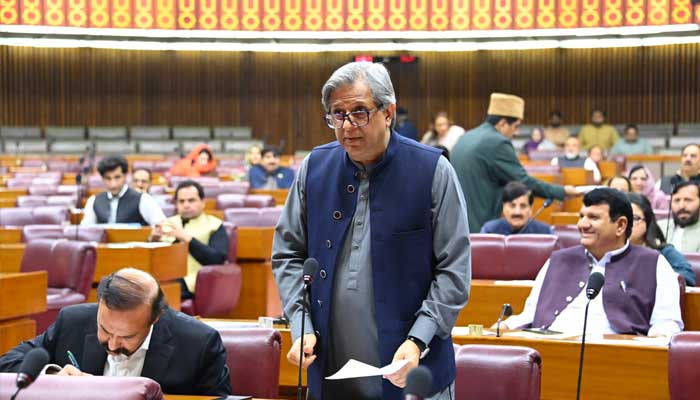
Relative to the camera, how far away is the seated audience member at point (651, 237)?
545cm

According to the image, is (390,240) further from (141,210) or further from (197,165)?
(197,165)

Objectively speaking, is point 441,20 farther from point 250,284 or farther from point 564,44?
point 250,284

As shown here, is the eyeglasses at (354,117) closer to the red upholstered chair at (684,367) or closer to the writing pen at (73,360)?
the writing pen at (73,360)

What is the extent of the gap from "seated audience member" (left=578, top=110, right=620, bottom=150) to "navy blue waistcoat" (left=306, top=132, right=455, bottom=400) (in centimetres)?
1636

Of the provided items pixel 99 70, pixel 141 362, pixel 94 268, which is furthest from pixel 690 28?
pixel 141 362

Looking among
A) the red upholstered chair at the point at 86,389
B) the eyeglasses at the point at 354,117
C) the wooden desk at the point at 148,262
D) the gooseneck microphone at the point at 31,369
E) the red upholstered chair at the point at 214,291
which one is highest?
the eyeglasses at the point at 354,117

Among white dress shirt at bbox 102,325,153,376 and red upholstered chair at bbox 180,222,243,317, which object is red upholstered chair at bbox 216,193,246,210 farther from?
white dress shirt at bbox 102,325,153,376

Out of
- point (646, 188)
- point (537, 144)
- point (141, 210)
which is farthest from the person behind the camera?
point (537, 144)

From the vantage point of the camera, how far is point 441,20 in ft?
62.7

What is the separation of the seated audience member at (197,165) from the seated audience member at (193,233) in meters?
6.73

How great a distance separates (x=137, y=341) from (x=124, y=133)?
1875cm

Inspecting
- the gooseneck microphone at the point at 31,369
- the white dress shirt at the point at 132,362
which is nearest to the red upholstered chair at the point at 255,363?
the white dress shirt at the point at 132,362

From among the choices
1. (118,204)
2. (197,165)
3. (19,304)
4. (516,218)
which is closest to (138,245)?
(118,204)

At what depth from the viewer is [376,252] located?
9.23ft
